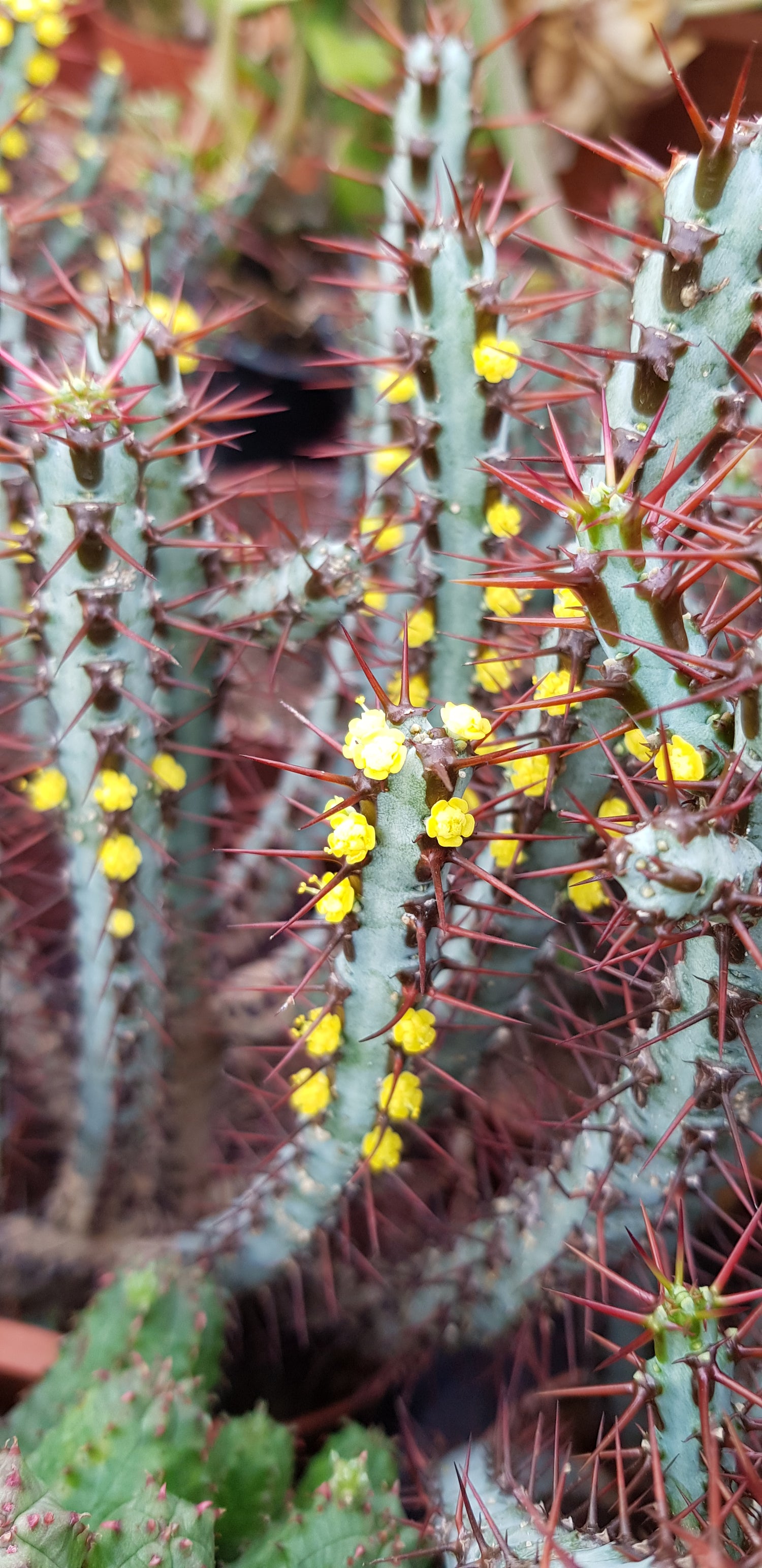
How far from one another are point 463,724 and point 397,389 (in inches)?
24.6

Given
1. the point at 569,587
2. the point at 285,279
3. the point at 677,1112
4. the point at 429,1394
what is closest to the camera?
the point at 569,587

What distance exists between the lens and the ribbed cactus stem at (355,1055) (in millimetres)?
647

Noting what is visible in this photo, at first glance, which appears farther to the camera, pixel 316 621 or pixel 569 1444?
pixel 316 621

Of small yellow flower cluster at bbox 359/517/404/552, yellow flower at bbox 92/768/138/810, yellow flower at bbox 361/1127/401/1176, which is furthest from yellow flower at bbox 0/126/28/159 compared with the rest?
yellow flower at bbox 361/1127/401/1176

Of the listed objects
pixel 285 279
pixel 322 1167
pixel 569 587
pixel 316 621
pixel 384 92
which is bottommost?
pixel 322 1167

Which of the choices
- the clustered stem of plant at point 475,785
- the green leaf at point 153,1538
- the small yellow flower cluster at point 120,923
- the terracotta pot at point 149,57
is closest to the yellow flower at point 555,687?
the clustered stem of plant at point 475,785

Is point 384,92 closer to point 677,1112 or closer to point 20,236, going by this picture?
point 20,236

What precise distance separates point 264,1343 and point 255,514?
4.70 feet

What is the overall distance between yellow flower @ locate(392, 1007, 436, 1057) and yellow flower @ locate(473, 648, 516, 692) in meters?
0.32

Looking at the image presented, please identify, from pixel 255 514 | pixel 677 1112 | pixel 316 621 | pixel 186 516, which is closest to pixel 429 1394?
pixel 677 1112

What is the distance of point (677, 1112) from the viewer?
745mm

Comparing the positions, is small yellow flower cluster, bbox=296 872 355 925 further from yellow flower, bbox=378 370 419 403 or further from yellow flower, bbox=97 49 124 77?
yellow flower, bbox=97 49 124 77

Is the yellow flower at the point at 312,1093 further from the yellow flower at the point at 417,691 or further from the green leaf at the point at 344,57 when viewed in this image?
the green leaf at the point at 344,57

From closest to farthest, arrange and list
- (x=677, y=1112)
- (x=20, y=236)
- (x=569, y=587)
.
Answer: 1. (x=569, y=587)
2. (x=677, y=1112)
3. (x=20, y=236)
